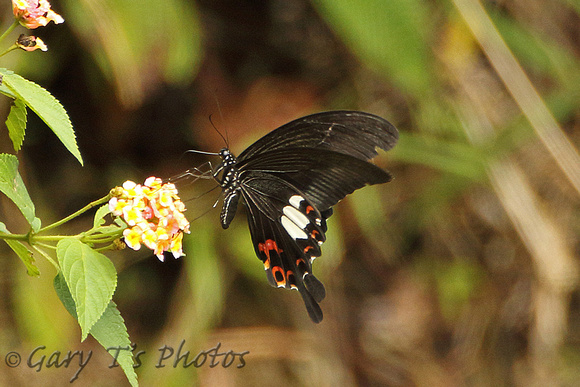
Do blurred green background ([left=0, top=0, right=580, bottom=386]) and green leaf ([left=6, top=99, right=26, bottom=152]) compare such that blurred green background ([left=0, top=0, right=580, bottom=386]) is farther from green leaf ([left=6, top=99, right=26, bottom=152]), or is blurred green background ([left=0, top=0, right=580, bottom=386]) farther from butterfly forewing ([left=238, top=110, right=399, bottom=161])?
green leaf ([left=6, top=99, right=26, bottom=152])

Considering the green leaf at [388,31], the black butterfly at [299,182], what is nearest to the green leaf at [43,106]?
the black butterfly at [299,182]

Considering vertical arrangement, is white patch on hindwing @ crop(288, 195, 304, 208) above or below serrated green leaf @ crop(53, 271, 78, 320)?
→ above

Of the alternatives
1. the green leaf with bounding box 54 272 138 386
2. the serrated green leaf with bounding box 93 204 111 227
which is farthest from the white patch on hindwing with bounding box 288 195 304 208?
the green leaf with bounding box 54 272 138 386

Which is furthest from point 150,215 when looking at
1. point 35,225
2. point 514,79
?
point 514,79

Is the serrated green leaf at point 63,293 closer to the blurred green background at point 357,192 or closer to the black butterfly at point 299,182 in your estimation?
the black butterfly at point 299,182

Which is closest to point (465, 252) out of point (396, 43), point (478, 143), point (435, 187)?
point (435, 187)
